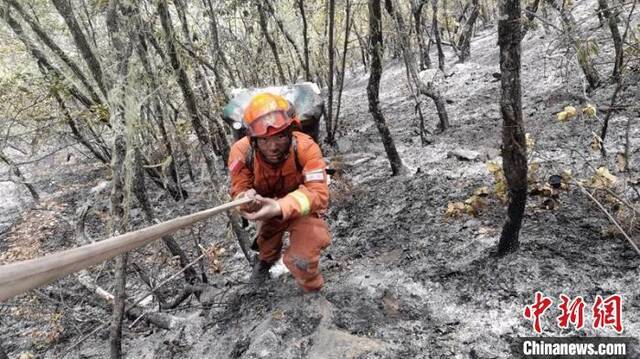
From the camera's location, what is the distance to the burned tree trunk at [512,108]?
106 inches

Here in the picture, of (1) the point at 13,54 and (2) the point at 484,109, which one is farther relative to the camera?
(1) the point at 13,54

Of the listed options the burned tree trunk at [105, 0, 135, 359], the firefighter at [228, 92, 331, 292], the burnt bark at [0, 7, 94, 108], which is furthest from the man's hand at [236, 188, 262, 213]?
the burnt bark at [0, 7, 94, 108]

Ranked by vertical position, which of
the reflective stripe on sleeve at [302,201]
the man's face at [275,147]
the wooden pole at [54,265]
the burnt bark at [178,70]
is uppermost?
the burnt bark at [178,70]

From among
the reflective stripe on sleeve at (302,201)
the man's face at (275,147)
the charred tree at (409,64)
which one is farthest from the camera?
the charred tree at (409,64)

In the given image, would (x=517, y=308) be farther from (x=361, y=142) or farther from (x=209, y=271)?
(x=361, y=142)

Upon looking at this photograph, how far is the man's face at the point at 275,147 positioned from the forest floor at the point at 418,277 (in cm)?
127

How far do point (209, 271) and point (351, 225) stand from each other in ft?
6.53

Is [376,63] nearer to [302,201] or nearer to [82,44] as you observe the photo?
[302,201]

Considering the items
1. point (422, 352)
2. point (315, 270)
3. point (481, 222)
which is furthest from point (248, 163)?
point (481, 222)

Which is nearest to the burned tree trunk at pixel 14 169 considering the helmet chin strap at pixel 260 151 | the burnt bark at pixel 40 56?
the burnt bark at pixel 40 56

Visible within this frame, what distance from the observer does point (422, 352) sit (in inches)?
118

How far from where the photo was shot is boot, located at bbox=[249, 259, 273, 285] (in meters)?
4.64

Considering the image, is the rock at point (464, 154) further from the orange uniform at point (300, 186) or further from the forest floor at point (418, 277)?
the orange uniform at point (300, 186)

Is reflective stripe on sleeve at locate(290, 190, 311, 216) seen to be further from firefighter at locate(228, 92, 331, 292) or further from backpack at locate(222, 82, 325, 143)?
backpack at locate(222, 82, 325, 143)
